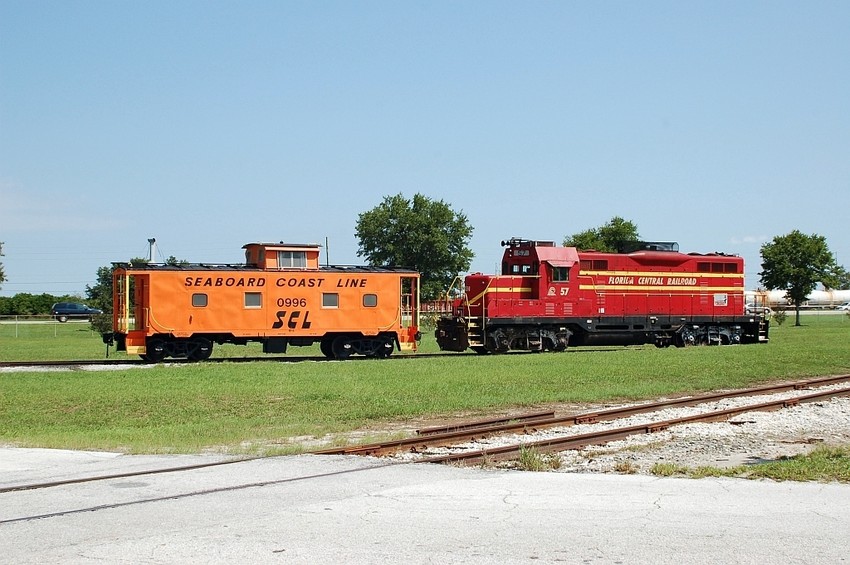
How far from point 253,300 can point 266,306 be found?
0.48 meters

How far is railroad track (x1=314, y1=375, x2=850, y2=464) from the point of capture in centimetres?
1292

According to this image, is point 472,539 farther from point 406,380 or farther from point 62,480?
point 406,380

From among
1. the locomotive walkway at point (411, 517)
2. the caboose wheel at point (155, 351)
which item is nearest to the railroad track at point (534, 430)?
the locomotive walkway at point (411, 517)

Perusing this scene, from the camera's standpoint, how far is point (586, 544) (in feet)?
25.5

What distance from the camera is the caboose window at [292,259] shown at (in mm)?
32656

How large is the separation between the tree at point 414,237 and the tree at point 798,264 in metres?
30.2

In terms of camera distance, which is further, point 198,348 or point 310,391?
point 198,348

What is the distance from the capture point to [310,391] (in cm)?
2172

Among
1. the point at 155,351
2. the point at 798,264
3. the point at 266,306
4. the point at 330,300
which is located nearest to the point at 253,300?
the point at 266,306

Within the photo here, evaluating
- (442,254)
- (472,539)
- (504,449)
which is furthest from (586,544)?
(442,254)

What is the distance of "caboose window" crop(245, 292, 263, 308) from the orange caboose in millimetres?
34

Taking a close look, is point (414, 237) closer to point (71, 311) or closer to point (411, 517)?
point (71, 311)

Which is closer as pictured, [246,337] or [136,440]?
[136,440]

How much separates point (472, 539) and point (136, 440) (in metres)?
8.69
